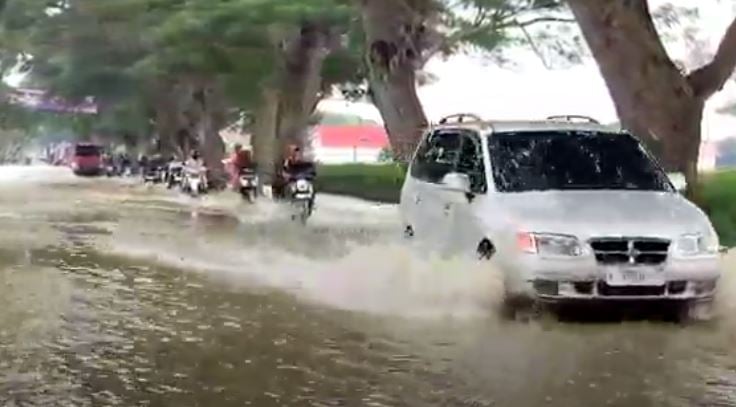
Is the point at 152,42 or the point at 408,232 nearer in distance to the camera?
the point at 408,232

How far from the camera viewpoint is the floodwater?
288 inches

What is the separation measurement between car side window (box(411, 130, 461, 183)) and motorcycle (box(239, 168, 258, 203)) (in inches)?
699

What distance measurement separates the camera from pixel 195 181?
3578 cm

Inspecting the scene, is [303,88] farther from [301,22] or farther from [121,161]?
[121,161]

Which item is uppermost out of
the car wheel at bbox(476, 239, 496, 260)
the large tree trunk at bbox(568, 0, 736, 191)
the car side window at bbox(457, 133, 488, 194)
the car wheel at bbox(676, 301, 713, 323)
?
→ the large tree trunk at bbox(568, 0, 736, 191)

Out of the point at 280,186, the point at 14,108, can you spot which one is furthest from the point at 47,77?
the point at 280,186

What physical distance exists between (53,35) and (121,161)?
24312mm

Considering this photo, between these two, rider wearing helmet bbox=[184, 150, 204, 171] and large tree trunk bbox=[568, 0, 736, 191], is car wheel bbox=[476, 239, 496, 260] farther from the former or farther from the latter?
rider wearing helmet bbox=[184, 150, 204, 171]

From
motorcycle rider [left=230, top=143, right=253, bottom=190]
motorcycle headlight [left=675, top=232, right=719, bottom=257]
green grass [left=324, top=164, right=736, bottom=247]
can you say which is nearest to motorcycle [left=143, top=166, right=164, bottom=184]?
green grass [left=324, top=164, right=736, bottom=247]

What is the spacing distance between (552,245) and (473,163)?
1884mm

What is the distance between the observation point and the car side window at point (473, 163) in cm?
1092

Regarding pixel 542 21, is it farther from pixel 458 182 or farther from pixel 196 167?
pixel 458 182

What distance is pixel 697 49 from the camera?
32.4 meters

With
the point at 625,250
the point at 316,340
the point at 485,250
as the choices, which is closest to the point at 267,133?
the point at 485,250
